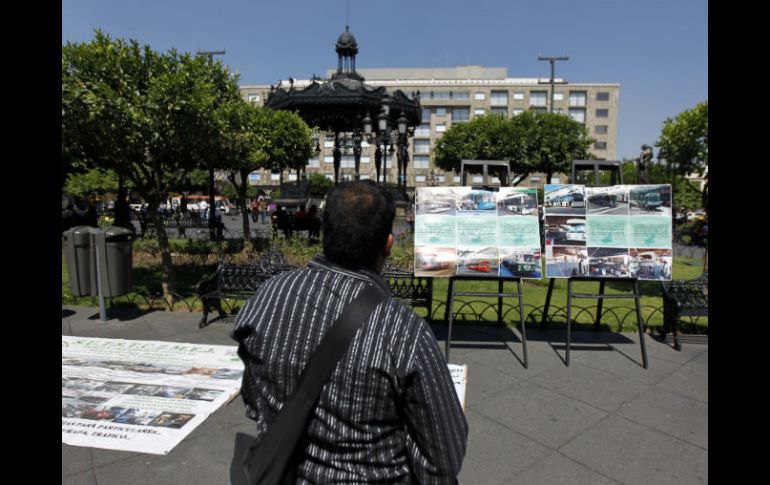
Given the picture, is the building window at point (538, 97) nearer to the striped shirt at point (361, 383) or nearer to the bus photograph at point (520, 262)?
the bus photograph at point (520, 262)

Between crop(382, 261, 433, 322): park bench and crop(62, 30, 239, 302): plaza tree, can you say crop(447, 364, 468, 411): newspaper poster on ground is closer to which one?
crop(382, 261, 433, 322): park bench

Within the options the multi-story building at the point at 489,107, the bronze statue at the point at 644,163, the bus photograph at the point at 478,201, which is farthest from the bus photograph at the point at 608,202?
the multi-story building at the point at 489,107

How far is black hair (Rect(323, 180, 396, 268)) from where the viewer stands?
1399 millimetres

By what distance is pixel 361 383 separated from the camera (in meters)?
1.28

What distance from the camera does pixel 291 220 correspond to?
15.3 metres

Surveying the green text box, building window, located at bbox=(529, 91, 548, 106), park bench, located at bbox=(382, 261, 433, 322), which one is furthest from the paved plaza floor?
building window, located at bbox=(529, 91, 548, 106)

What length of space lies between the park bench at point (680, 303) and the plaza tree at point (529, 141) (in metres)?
28.5

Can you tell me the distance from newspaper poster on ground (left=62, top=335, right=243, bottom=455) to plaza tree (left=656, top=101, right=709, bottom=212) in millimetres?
26004

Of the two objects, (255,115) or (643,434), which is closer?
(643,434)

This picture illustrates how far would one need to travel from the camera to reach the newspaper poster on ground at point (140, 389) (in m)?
3.26

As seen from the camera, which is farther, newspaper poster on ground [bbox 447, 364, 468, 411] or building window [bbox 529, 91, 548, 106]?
building window [bbox 529, 91, 548, 106]
